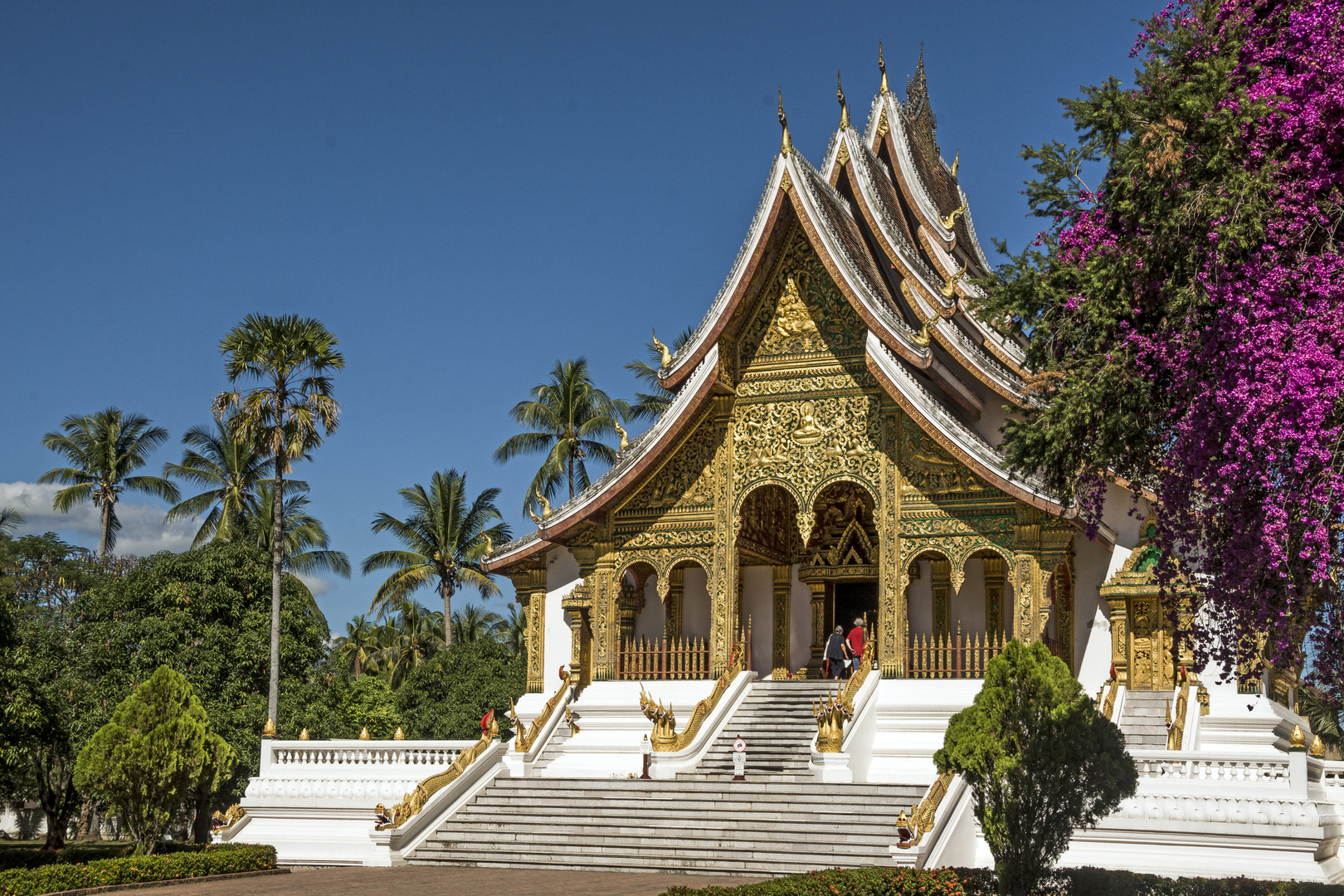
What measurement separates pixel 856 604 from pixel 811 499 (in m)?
2.90

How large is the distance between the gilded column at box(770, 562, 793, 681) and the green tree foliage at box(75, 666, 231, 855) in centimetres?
843

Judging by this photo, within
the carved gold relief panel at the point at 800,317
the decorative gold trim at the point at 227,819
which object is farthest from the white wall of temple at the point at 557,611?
the decorative gold trim at the point at 227,819

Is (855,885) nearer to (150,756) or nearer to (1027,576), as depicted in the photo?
(1027,576)

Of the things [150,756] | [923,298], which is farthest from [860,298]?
[150,756]

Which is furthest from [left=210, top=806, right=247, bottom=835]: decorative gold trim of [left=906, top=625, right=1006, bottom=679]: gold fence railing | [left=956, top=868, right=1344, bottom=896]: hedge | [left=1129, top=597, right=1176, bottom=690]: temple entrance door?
[left=1129, top=597, right=1176, bottom=690]: temple entrance door

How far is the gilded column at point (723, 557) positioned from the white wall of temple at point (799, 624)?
1.83 m

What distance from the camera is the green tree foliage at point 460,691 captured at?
96.9 ft

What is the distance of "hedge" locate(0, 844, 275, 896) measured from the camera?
1268 cm

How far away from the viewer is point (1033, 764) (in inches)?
419

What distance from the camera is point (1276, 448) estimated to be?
8141 mm

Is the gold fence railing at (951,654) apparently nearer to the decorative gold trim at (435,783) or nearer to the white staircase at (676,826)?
A: the white staircase at (676,826)

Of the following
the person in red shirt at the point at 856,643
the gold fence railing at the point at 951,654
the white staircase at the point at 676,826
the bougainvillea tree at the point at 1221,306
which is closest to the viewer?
the bougainvillea tree at the point at 1221,306

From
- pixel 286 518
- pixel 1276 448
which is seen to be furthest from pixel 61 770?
pixel 1276 448

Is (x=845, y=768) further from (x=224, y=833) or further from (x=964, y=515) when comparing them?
(x=224, y=833)
